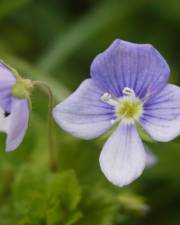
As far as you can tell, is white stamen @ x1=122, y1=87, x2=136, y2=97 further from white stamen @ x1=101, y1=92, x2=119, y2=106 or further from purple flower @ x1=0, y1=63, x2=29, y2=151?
purple flower @ x1=0, y1=63, x2=29, y2=151

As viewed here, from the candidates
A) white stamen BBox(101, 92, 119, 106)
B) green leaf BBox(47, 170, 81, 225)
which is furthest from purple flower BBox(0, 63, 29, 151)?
green leaf BBox(47, 170, 81, 225)

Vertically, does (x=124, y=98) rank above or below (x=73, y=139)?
above

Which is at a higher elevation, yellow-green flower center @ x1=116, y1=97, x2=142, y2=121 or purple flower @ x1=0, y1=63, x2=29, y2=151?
purple flower @ x1=0, y1=63, x2=29, y2=151

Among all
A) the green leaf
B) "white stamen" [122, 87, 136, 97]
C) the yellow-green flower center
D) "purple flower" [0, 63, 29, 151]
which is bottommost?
the green leaf

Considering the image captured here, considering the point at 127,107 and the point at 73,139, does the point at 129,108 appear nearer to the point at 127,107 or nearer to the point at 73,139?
the point at 127,107

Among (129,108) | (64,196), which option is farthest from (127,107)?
(64,196)

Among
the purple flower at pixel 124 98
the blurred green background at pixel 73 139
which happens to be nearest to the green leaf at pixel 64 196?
the blurred green background at pixel 73 139

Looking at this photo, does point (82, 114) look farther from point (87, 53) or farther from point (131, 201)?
point (87, 53)

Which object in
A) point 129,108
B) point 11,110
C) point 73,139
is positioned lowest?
point 73,139
